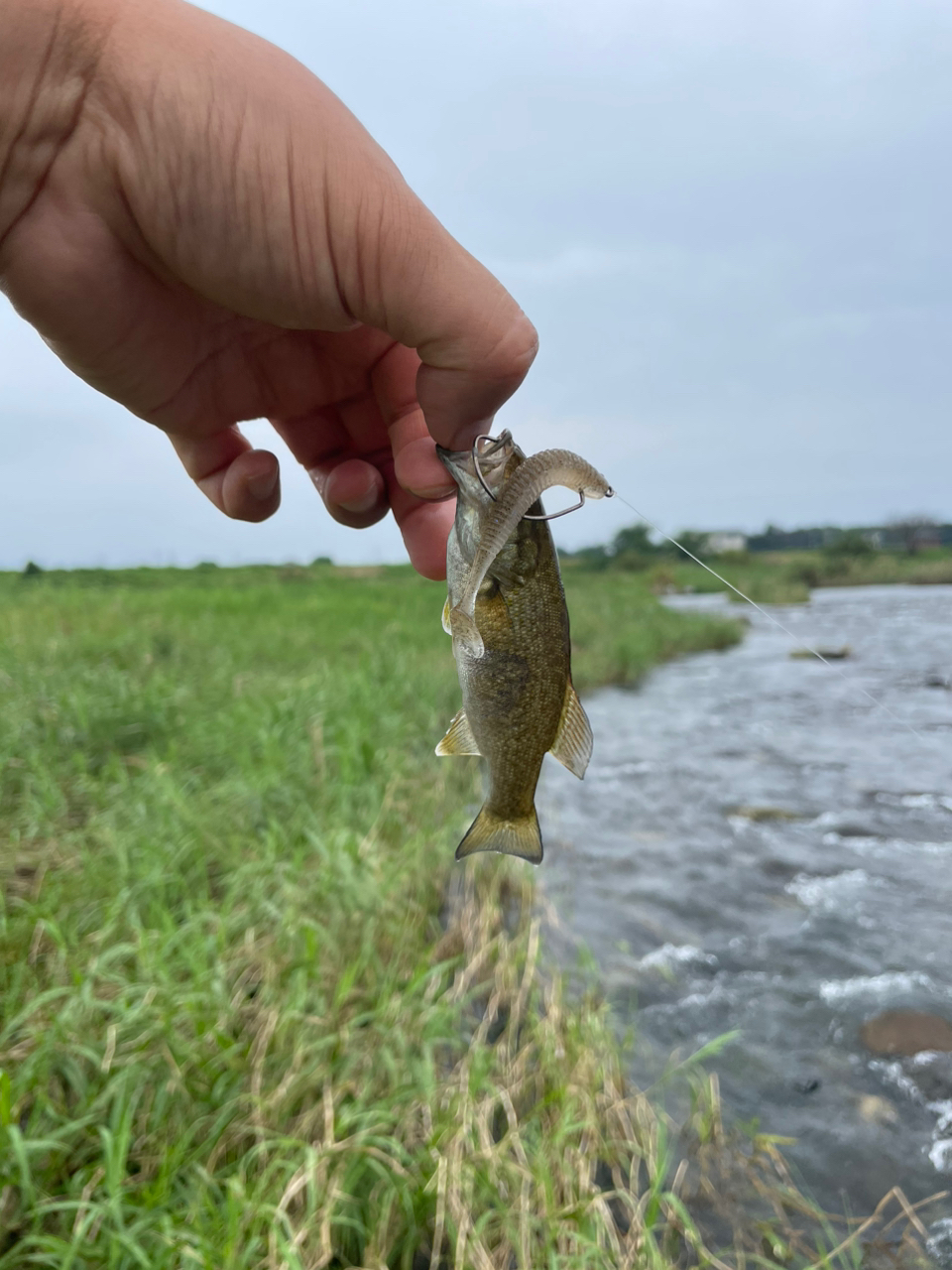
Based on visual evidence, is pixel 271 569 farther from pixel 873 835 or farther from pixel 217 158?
pixel 217 158

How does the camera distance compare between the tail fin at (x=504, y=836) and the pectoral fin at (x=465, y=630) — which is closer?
the pectoral fin at (x=465, y=630)

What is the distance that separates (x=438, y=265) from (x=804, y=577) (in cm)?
4788

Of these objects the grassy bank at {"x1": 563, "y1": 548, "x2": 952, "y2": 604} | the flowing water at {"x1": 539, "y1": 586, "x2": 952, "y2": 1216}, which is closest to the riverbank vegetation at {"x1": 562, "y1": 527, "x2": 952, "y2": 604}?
the grassy bank at {"x1": 563, "y1": 548, "x2": 952, "y2": 604}

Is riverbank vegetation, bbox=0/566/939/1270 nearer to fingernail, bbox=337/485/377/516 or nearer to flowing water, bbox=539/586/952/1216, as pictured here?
flowing water, bbox=539/586/952/1216

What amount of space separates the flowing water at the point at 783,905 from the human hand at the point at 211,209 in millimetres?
1300

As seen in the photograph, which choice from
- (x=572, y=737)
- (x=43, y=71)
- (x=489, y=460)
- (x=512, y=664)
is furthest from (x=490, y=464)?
(x=43, y=71)

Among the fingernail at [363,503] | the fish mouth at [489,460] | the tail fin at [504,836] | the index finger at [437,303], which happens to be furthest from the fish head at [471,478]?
the fingernail at [363,503]

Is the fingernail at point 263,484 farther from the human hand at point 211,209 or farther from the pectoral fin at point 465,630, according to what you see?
the pectoral fin at point 465,630

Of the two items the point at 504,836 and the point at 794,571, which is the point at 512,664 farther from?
the point at 794,571

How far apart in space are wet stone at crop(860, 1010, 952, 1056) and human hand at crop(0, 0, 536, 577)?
547cm

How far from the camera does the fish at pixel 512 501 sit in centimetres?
133

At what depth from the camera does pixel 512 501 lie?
1334 mm

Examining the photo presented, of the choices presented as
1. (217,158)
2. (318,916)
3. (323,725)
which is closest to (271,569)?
(323,725)

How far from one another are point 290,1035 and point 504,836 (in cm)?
246
